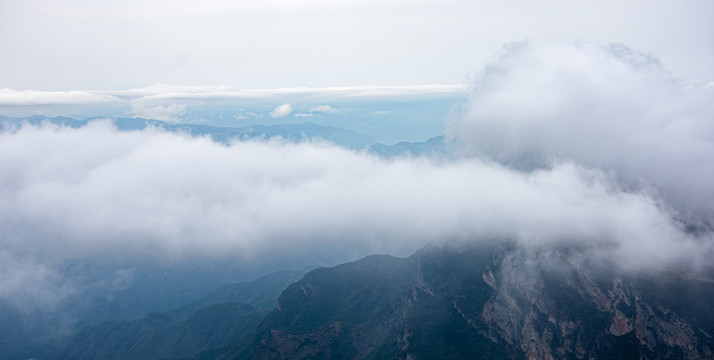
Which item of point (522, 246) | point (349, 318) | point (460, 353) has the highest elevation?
point (522, 246)

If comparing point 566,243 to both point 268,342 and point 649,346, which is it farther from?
point 268,342

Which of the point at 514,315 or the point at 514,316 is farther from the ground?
the point at 514,315

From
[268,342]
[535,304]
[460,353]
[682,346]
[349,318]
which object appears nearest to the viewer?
[682,346]

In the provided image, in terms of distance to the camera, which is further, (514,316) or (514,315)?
(514,315)

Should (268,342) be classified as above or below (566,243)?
below

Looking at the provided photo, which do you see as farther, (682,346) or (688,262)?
(688,262)

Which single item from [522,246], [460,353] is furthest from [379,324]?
[522,246]

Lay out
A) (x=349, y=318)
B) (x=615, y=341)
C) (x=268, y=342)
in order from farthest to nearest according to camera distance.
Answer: (x=349, y=318), (x=268, y=342), (x=615, y=341)
